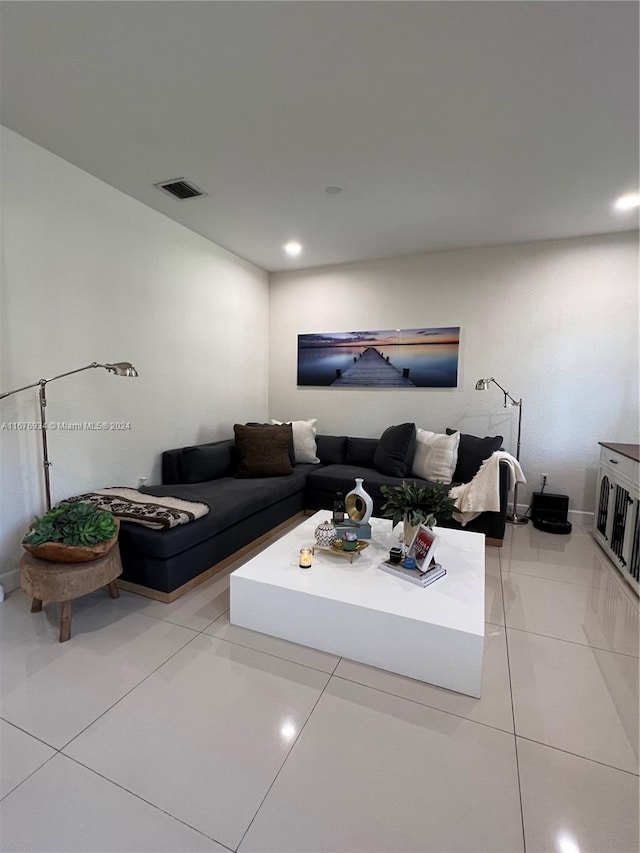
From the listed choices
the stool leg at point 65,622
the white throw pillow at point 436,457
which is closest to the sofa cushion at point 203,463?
the stool leg at point 65,622

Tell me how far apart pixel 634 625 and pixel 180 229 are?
4.30 m

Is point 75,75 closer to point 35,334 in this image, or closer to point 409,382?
point 35,334

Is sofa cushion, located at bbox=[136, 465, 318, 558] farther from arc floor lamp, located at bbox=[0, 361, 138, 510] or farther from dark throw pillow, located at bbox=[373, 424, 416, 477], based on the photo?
dark throw pillow, located at bbox=[373, 424, 416, 477]

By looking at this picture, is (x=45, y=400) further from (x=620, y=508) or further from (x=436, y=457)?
(x=620, y=508)

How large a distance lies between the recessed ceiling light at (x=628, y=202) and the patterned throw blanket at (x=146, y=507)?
12.1ft

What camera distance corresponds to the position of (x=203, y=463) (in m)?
3.42

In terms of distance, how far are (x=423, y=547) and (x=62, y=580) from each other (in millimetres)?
1770

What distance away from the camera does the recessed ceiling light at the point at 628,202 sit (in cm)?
280

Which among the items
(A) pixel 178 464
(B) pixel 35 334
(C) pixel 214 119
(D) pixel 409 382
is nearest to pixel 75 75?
(C) pixel 214 119

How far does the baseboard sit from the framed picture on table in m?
1.34

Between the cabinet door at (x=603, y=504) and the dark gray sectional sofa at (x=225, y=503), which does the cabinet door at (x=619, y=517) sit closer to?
the cabinet door at (x=603, y=504)

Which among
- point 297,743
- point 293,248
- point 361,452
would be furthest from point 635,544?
point 293,248

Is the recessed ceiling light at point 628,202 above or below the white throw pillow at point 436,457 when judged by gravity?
above

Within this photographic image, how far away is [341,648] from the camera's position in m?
1.83
